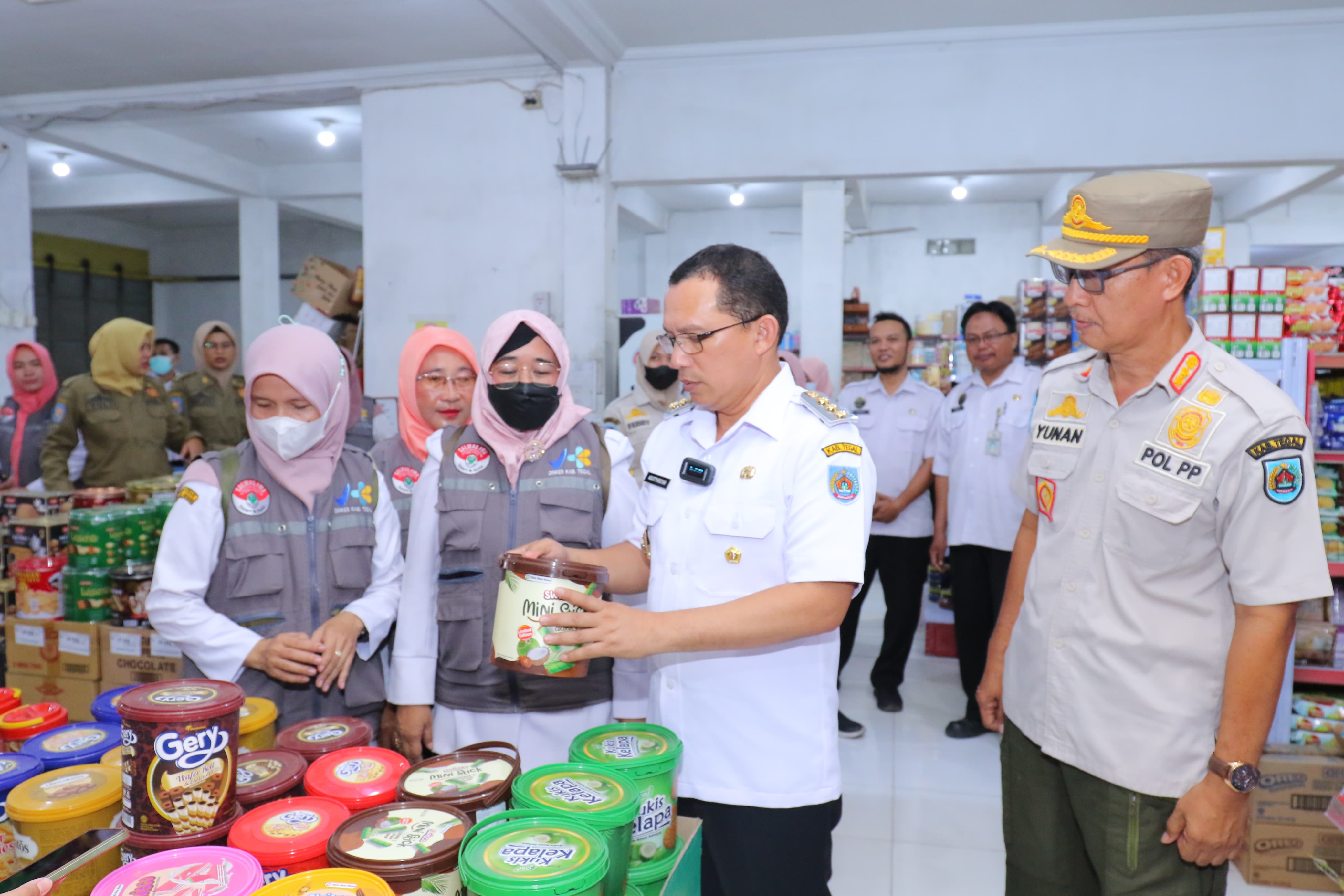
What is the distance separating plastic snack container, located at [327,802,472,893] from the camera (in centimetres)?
97

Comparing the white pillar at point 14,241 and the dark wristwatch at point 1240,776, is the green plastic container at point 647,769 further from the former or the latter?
the white pillar at point 14,241

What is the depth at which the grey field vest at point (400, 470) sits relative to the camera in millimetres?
2588

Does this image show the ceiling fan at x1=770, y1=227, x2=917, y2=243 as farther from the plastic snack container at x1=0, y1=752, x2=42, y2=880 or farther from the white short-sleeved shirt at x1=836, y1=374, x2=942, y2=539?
the plastic snack container at x1=0, y1=752, x2=42, y2=880

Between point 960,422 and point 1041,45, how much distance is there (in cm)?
218

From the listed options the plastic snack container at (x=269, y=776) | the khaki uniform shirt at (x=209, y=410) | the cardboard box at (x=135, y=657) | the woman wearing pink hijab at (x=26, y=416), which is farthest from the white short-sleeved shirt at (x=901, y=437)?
the woman wearing pink hijab at (x=26, y=416)

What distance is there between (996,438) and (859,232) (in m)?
7.60

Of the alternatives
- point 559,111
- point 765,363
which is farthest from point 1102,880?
point 559,111

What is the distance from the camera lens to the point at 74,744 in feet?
4.48

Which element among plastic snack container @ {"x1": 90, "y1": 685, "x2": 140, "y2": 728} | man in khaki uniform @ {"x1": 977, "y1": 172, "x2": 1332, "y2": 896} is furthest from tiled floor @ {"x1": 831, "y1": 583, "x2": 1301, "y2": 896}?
plastic snack container @ {"x1": 90, "y1": 685, "x2": 140, "y2": 728}

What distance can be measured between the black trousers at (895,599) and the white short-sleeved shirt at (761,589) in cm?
281

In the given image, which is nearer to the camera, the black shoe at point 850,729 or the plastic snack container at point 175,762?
the plastic snack container at point 175,762

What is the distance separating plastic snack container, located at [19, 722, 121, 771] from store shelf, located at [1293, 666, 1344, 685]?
3.34 meters

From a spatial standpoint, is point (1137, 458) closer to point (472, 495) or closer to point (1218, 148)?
point (472, 495)

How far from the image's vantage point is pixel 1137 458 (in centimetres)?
157
